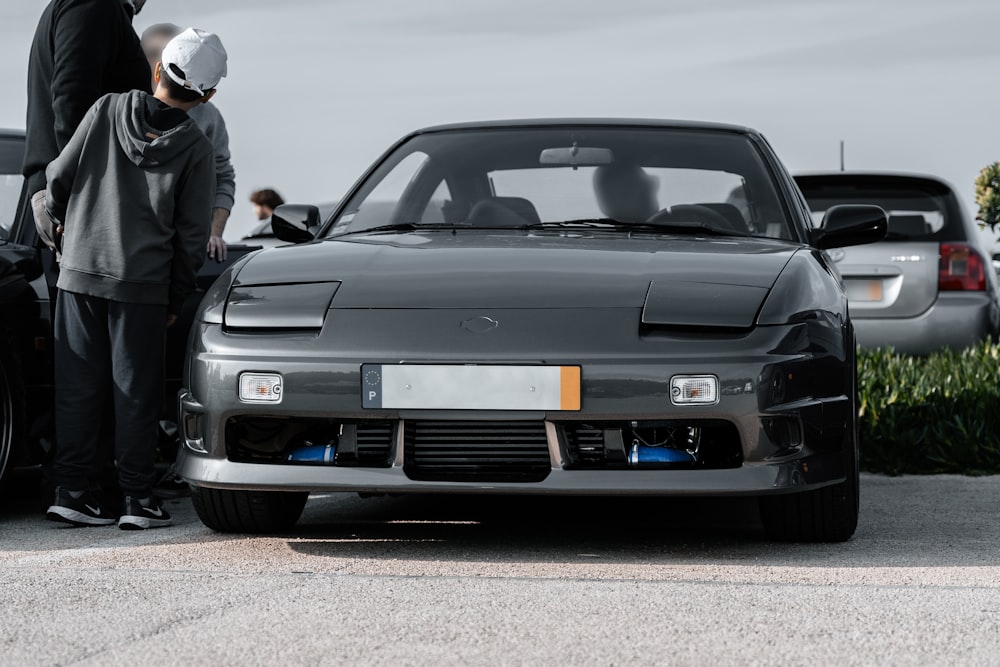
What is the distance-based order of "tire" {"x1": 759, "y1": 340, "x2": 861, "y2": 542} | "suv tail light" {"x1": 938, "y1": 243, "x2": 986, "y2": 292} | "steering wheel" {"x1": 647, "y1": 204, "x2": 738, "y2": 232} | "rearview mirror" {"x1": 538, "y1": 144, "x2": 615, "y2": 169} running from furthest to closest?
1. "suv tail light" {"x1": 938, "y1": 243, "x2": 986, "y2": 292}
2. "rearview mirror" {"x1": 538, "y1": 144, "x2": 615, "y2": 169}
3. "steering wheel" {"x1": 647, "y1": 204, "x2": 738, "y2": 232}
4. "tire" {"x1": 759, "y1": 340, "x2": 861, "y2": 542}

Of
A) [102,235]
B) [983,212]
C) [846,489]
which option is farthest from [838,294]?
[983,212]

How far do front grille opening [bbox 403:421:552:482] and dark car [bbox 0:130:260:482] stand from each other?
68.8 inches

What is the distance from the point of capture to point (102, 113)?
5.27 m

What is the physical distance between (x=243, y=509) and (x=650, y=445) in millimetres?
1299

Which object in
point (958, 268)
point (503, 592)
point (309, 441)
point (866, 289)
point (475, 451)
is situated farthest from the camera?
point (866, 289)

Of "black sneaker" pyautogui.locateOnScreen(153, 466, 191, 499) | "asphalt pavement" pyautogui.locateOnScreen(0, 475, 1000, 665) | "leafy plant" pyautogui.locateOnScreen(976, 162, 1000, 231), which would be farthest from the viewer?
"leafy plant" pyautogui.locateOnScreen(976, 162, 1000, 231)

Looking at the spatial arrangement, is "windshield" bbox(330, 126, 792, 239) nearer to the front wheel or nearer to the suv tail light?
the front wheel

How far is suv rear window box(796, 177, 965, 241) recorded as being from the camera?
8.74 m

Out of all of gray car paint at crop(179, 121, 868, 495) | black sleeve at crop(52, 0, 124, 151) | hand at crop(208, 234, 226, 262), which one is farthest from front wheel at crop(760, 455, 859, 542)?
black sleeve at crop(52, 0, 124, 151)

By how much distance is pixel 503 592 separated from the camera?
3.90 meters

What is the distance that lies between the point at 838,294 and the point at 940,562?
88cm

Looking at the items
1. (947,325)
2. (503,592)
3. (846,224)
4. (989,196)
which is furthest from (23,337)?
(989,196)

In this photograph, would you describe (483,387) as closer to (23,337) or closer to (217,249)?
(23,337)

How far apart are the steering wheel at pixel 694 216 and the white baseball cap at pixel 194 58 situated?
152cm
